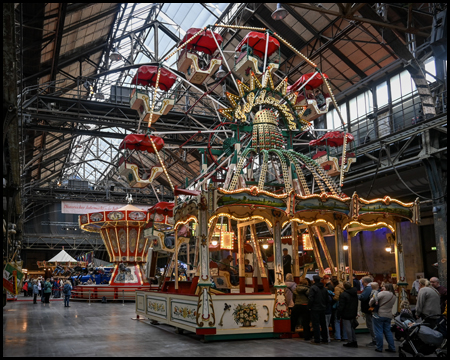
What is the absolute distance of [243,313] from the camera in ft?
32.7

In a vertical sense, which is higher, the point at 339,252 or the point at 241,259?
the point at 339,252

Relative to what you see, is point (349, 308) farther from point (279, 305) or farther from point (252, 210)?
point (252, 210)

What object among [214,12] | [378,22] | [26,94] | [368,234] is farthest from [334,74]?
[26,94]

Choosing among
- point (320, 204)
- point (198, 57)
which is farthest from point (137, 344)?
point (198, 57)

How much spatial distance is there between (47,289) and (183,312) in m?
16.4

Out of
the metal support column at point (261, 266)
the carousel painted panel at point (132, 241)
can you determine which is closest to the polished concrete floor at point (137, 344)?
the metal support column at point (261, 266)

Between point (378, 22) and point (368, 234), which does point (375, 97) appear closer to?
point (368, 234)

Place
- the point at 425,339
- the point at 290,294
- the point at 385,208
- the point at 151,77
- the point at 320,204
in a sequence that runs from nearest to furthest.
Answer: the point at 425,339
the point at 290,294
the point at 320,204
the point at 385,208
the point at 151,77

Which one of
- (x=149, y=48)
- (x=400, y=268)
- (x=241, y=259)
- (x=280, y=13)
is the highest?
(x=149, y=48)

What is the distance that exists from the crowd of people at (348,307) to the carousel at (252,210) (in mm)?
521

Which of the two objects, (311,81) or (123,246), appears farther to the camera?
(123,246)

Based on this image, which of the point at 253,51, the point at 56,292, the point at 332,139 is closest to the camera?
the point at 253,51

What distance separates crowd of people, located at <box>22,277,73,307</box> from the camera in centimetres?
2105

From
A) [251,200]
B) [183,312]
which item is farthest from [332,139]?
[183,312]
